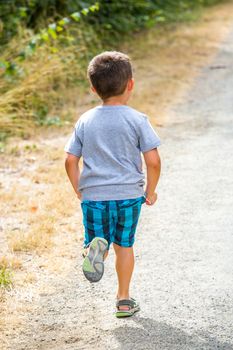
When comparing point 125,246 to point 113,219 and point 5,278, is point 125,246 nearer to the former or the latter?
point 113,219

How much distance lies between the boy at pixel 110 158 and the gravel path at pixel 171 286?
1.21ft

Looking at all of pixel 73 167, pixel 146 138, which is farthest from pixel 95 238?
pixel 146 138

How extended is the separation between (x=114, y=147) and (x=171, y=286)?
1.03m

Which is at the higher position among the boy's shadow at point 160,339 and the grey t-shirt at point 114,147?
the grey t-shirt at point 114,147

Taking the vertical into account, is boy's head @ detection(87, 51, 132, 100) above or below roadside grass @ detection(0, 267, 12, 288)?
above

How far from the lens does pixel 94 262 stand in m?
4.08

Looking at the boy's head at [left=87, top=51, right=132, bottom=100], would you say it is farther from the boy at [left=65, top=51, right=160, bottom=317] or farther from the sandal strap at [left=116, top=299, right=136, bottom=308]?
the sandal strap at [left=116, top=299, right=136, bottom=308]

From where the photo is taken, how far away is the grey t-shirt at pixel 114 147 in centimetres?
409

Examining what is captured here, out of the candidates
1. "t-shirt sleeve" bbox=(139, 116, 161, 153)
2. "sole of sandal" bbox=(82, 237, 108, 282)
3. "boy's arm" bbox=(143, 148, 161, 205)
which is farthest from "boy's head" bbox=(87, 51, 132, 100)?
"sole of sandal" bbox=(82, 237, 108, 282)

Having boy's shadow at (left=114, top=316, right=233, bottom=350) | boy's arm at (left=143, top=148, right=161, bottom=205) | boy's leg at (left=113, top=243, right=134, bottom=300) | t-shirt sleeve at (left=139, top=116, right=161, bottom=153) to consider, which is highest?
t-shirt sleeve at (left=139, top=116, right=161, bottom=153)

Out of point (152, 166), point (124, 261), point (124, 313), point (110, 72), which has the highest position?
point (110, 72)

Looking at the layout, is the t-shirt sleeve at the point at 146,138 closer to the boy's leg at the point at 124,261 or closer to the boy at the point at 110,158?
the boy at the point at 110,158

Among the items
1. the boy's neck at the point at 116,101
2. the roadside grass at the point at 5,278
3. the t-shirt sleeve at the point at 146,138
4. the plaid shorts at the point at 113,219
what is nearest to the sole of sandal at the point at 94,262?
the plaid shorts at the point at 113,219

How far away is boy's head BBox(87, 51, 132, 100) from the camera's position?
4.04 m
